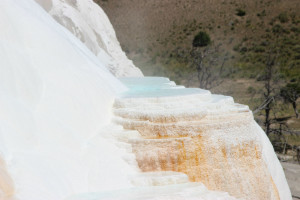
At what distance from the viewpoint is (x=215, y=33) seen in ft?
77.2

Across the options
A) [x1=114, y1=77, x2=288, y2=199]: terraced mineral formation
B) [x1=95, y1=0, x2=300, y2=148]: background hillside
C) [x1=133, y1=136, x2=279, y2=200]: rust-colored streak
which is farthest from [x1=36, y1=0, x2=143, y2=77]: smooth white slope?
[x1=95, y1=0, x2=300, y2=148]: background hillside

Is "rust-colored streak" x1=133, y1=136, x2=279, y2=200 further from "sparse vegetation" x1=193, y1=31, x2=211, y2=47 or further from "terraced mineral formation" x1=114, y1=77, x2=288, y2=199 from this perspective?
"sparse vegetation" x1=193, y1=31, x2=211, y2=47

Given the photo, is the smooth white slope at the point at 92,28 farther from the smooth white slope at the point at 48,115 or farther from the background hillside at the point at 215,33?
the background hillside at the point at 215,33

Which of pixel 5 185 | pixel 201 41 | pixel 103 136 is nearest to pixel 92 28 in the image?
pixel 103 136

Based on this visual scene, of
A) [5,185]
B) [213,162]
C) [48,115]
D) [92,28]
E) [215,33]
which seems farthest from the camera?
[215,33]

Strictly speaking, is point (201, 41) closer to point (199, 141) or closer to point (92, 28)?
point (92, 28)

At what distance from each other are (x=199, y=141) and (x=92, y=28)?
4631mm

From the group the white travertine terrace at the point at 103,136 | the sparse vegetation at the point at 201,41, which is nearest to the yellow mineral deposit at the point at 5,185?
the white travertine terrace at the point at 103,136

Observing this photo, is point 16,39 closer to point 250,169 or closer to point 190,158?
point 190,158

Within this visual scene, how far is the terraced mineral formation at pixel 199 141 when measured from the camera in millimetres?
3084

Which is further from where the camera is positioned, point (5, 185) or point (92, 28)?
point (92, 28)

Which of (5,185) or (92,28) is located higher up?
(92,28)

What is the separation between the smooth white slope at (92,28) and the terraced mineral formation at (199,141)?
2.99m

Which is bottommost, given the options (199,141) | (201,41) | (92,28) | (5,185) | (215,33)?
(5,185)
